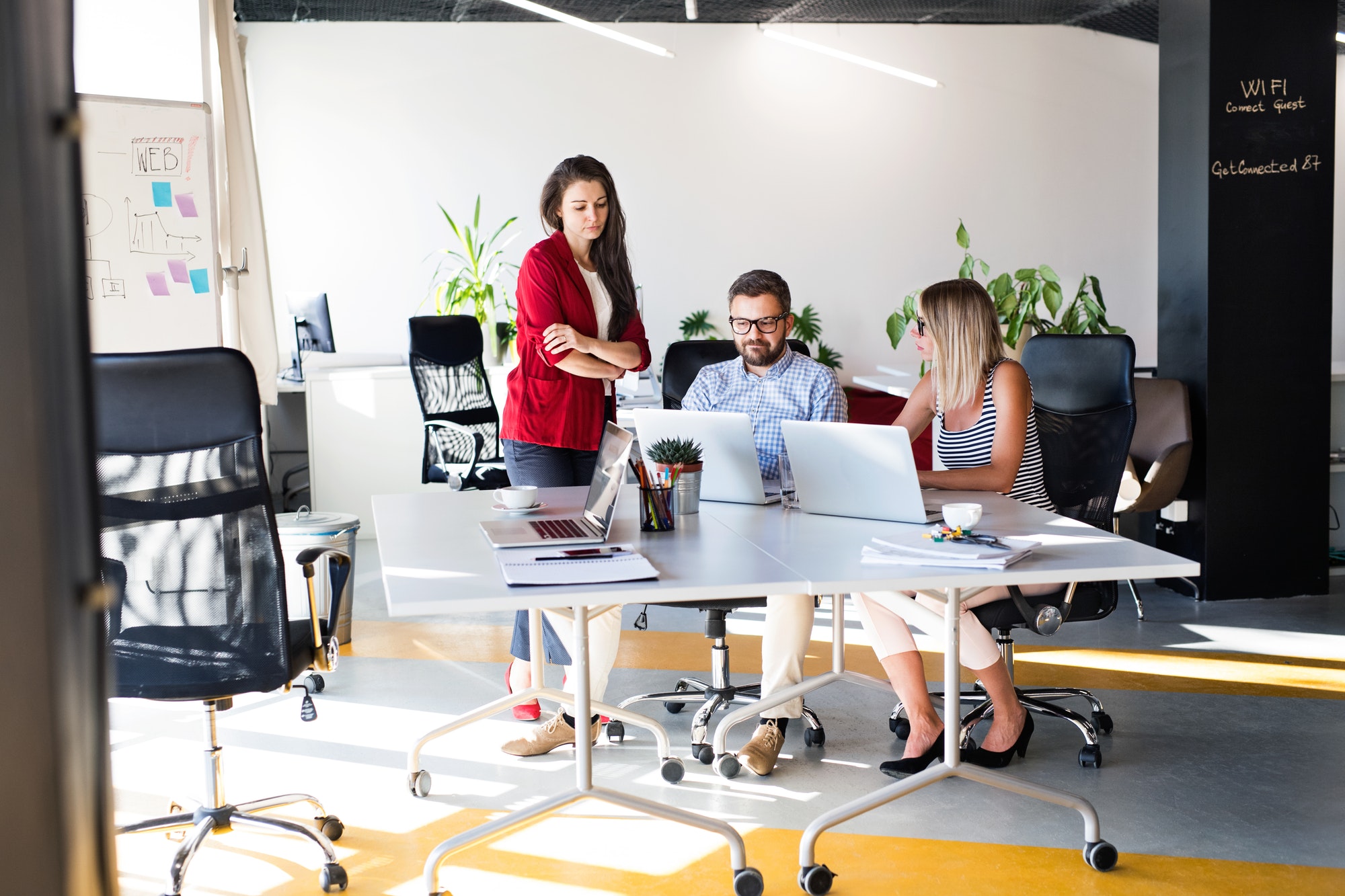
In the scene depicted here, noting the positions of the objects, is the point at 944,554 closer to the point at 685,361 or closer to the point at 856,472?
the point at 856,472

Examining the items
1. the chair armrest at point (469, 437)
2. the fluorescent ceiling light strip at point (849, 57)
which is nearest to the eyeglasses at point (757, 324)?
the chair armrest at point (469, 437)

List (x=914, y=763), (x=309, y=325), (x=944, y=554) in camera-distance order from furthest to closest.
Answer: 1. (x=309, y=325)
2. (x=914, y=763)
3. (x=944, y=554)

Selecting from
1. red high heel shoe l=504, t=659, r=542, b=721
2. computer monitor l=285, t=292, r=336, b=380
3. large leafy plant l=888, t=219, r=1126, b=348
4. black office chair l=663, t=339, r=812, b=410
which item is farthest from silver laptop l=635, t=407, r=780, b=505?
computer monitor l=285, t=292, r=336, b=380

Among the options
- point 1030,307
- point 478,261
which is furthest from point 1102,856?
point 478,261

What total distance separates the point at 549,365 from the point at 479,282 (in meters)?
3.85

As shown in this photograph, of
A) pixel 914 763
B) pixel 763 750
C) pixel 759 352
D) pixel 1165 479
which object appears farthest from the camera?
pixel 1165 479

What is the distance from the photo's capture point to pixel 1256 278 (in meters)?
4.68

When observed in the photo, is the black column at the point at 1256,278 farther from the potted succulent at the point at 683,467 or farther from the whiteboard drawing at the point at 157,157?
the whiteboard drawing at the point at 157,157

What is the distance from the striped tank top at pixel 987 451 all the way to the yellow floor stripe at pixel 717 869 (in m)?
0.96

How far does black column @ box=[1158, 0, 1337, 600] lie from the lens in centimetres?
464

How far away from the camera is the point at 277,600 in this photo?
2318 millimetres

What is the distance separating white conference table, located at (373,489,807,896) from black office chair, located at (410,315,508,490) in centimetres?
240

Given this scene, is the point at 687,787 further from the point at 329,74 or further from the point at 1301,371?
the point at 329,74

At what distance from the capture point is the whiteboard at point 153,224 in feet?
13.9
